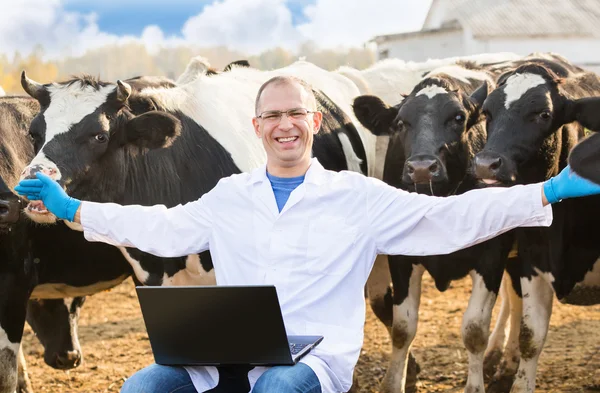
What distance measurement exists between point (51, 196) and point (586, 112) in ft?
9.26

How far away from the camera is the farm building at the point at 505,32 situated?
28.2 meters

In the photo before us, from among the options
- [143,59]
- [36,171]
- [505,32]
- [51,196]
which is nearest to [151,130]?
[36,171]

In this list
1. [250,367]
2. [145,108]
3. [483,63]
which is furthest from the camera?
[483,63]

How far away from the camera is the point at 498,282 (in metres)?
5.39

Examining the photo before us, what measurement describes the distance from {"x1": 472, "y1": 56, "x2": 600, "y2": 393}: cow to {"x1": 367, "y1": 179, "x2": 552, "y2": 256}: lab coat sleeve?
1.39 m

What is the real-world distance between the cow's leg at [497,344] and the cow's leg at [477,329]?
3.00ft

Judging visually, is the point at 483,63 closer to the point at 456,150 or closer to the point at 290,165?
→ the point at 456,150

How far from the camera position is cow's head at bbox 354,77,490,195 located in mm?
4918

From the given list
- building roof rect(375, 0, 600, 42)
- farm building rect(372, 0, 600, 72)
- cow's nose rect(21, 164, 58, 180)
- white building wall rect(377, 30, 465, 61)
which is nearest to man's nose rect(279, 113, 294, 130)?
cow's nose rect(21, 164, 58, 180)

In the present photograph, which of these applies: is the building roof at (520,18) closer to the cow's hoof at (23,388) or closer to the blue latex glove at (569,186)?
the cow's hoof at (23,388)

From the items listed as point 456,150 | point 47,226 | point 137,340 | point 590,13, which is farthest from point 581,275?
point 590,13

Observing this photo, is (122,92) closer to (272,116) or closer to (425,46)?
(272,116)

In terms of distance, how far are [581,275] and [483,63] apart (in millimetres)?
2662

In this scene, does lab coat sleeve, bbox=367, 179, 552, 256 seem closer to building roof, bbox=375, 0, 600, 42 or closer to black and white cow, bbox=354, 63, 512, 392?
Answer: black and white cow, bbox=354, 63, 512, 392
